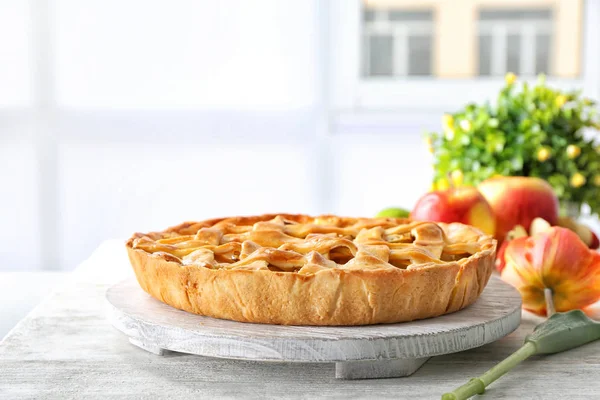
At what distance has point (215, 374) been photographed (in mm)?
862

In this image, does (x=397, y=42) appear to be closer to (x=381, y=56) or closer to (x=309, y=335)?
(x=381, y=56)

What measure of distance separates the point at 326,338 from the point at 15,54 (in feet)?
9.28

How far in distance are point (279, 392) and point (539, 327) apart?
0.34m

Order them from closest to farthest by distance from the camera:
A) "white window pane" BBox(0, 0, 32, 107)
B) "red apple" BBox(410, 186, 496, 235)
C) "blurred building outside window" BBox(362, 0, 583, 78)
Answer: "red apple" BBox(410, 186, 496, 235) → "white window pane" BBox(0, 0, 32, 107) → "blurred building outside window" BBox(362, 0, 583, 78)

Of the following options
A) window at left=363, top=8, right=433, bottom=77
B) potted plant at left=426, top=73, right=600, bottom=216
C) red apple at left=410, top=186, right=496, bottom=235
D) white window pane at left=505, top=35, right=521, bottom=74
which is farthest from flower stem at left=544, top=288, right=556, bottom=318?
white window pane at left=505, top=35, right=521, bottom=74

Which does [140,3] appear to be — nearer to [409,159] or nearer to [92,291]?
[409,159]

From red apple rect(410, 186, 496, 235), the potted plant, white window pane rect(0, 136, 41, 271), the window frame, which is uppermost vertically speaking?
the window frame

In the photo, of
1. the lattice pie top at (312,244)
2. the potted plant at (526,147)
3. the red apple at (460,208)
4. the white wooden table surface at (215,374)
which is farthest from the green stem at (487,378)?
the potted plant at (526,147)

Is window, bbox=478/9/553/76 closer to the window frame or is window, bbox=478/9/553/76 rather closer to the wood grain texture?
the window frame

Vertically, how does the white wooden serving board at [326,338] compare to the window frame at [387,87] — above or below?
below

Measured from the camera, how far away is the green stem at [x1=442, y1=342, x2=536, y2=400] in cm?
74

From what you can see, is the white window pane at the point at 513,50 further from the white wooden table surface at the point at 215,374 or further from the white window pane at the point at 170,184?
the white wooden table surface at the point at 215,374

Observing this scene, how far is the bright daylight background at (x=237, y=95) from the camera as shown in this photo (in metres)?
3.27

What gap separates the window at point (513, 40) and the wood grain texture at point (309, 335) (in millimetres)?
2622
